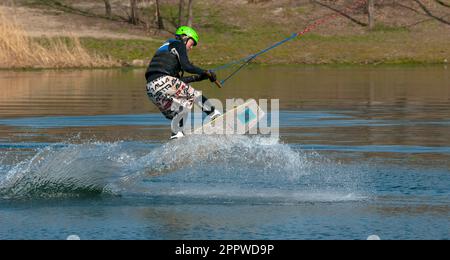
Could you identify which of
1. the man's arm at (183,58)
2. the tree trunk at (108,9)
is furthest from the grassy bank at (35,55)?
the man's arm at (183,58)

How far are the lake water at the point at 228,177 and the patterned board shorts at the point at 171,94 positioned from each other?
2.28 ft

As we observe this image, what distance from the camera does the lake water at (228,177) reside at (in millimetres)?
10555

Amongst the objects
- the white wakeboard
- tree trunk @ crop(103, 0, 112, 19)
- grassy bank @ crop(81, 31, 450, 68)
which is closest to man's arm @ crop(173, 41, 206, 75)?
the white wakeboard

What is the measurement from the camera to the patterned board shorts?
49.1 feet

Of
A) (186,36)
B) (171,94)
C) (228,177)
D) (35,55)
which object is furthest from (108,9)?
(228,177)

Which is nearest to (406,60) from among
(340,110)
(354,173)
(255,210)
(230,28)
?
(230,28)

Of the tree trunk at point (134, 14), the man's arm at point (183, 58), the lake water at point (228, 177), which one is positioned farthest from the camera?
the tree trunk at point (134, 14)

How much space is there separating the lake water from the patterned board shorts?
694mm

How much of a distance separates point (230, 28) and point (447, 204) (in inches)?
1640

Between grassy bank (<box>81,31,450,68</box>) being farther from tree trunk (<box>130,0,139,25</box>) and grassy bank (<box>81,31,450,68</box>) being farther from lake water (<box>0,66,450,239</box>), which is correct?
lake water (<box>0,66,450,239</box>)

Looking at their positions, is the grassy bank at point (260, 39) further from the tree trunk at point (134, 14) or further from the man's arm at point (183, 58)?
the man's arm at point (183, 58)

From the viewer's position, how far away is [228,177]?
13.6 meters

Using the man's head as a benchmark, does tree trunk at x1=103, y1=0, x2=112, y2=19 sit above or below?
below
